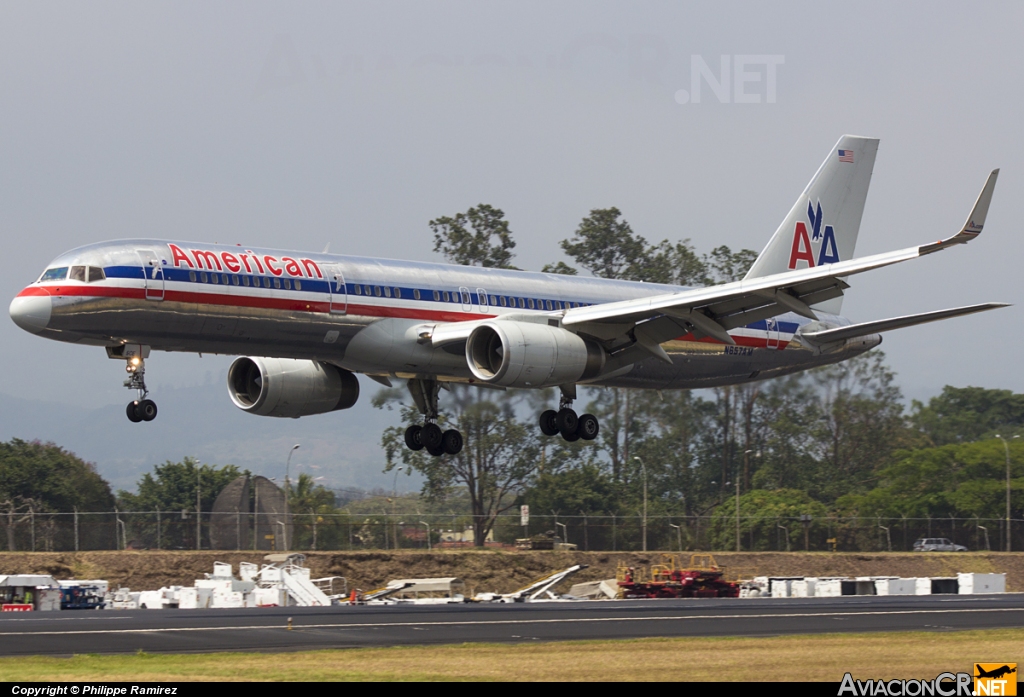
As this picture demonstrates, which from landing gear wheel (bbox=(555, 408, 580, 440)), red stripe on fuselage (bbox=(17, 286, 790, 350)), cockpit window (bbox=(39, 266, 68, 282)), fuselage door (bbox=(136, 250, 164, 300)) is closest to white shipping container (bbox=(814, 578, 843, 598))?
landing gear wheel (bbox=(555, 408, 580, 440))

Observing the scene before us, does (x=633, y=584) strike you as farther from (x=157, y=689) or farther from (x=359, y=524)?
(x=157, y=689)

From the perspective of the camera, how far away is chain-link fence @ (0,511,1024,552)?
57750mm

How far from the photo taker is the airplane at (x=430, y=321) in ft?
→ 99.5

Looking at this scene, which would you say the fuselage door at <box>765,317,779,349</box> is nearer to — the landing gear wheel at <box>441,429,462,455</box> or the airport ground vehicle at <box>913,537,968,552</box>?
the landing gear wheel at <box>441,429,462,455</box>

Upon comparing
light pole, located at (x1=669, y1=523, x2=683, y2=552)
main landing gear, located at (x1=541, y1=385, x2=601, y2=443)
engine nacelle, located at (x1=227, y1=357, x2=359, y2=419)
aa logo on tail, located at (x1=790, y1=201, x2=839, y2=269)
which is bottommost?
light pole, located at (x1=669, y1=523, x2=683, y2=552)

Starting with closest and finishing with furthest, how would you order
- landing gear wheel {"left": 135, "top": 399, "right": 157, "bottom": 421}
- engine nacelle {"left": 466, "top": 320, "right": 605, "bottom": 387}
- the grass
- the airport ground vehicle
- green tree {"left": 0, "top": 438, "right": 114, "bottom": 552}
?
the grass < landing gear wheel {"left": 135, "top": 399, "right": 157, "bottom": 421} < engine nacelle {"left": 466, "top": 320, "right": 605, "bottom": 387} < the airport ground vehicle < green tree {"left": 0, "top": 438, "right": 114, "bottom": 552}

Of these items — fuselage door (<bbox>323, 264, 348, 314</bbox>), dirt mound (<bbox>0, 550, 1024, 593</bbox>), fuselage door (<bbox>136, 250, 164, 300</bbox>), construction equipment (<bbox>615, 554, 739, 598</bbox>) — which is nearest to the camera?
fuselage door (<bbox>136, 250, 164, 300</bbox>)

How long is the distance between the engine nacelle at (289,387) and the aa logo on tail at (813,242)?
50.0 ft

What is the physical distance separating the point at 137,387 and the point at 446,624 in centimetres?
976

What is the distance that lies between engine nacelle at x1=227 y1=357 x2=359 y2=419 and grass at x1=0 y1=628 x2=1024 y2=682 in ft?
42.5

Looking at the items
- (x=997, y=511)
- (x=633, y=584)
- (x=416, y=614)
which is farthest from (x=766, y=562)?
(x=416, y=614)

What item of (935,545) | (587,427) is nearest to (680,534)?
(935,545)

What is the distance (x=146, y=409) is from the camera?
31.0 meters

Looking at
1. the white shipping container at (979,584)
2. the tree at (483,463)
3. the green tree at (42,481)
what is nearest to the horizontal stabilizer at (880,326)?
the white shipping container at (979,584)
